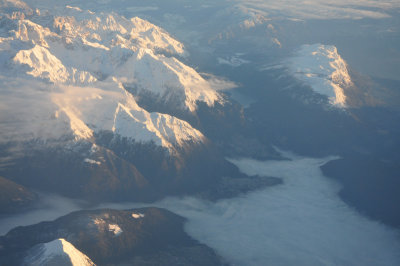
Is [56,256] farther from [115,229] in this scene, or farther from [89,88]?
[89,88]

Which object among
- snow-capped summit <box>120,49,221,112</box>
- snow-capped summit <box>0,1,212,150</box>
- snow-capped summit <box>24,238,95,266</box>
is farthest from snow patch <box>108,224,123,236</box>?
snow-capped summit <box>120,49,221,112</box>

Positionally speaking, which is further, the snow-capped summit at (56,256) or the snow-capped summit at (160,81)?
the snow-capped summit at (160,81)

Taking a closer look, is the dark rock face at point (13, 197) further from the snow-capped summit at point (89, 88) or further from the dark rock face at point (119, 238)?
the snow-capped summit at point (89, 88)

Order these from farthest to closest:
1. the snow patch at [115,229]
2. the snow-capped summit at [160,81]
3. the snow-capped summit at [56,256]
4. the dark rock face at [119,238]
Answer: the snow-capped summit at [160,81]
the snow patch at [115,229]
the dark rock face at [119,238]
the snow-capped summit at [56,256]

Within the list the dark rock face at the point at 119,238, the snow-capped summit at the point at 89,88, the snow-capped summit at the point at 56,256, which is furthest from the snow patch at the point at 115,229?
the snow-capped summit at the point at 89,88

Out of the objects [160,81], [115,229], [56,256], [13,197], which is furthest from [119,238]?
[160,81]

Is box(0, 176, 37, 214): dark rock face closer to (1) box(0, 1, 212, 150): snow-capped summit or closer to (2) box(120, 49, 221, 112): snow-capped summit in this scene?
(1) box(0, 1, 212, 150): snow-capped summit

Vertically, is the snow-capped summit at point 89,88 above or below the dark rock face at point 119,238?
above

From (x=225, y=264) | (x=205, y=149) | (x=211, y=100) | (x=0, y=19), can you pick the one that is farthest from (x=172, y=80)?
(x=225, y=264)
